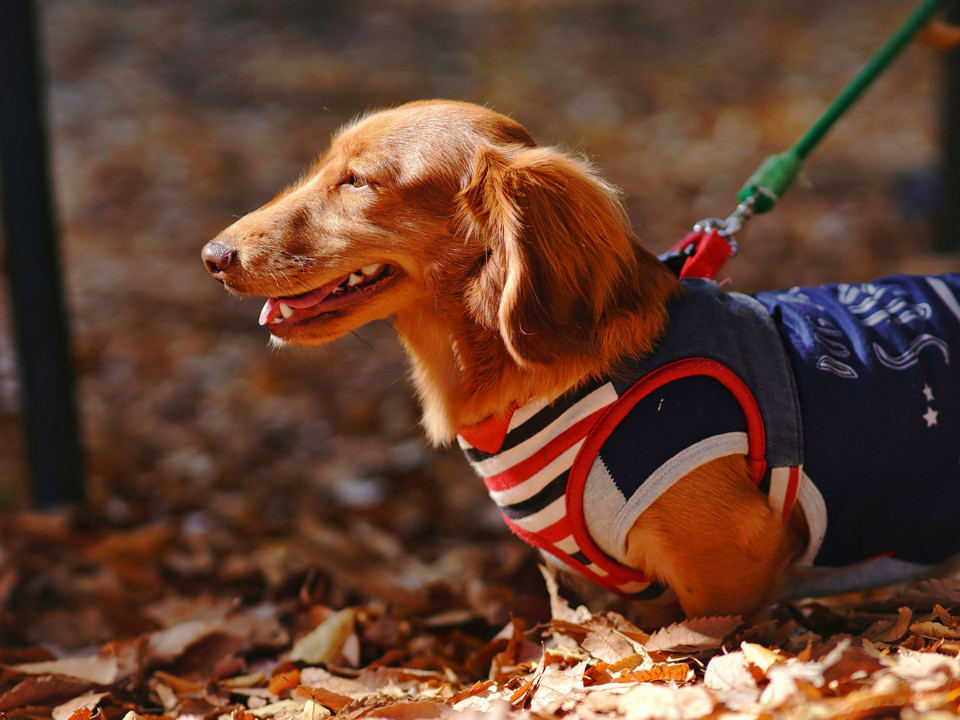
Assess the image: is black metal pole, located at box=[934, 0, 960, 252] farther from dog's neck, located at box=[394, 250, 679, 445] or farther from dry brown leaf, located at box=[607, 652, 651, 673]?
dry brown leaf, located at box=[607, 652, 651, 673]

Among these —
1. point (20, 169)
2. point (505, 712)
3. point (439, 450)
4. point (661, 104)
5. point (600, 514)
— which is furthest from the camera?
point (661, 104)

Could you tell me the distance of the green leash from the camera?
2584 mm

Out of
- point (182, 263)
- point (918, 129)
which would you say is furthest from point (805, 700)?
point (918, 129)

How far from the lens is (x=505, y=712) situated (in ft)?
5.97

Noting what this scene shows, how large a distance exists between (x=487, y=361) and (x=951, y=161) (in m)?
4.46

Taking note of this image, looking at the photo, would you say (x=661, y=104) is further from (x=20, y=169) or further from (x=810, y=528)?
(x=810, y=528)

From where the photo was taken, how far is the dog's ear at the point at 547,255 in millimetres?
1954

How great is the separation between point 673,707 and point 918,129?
7.67 m

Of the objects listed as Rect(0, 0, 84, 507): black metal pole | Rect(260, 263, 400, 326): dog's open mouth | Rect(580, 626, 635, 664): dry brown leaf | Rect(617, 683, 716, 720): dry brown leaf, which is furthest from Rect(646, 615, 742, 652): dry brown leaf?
Rect(0, 0, 84, 507): black metal pole

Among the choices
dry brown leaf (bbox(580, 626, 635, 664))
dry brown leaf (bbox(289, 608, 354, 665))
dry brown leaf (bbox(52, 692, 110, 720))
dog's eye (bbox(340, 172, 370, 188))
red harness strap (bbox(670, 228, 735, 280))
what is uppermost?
dog's eye (bbox(340, 172, 370, 188))

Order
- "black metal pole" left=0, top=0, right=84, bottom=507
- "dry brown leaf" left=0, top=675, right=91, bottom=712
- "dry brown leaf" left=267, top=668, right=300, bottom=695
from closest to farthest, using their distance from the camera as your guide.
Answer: "dry brown leaf" left=0, top=675, right=91, bottom=712
"dry brown leaf" left=267, top=668, right=300, bottom=695
"black metal pole" left=0, top=0, right=84, bottom=507

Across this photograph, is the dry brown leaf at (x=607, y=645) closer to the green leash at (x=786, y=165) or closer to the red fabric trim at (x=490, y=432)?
the red fabric trim at (x=490, y=432)

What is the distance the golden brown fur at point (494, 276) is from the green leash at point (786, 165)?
1.82ft

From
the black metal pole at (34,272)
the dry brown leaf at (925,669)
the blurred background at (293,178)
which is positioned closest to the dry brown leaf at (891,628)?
the dry brown leaf at (925,669)
